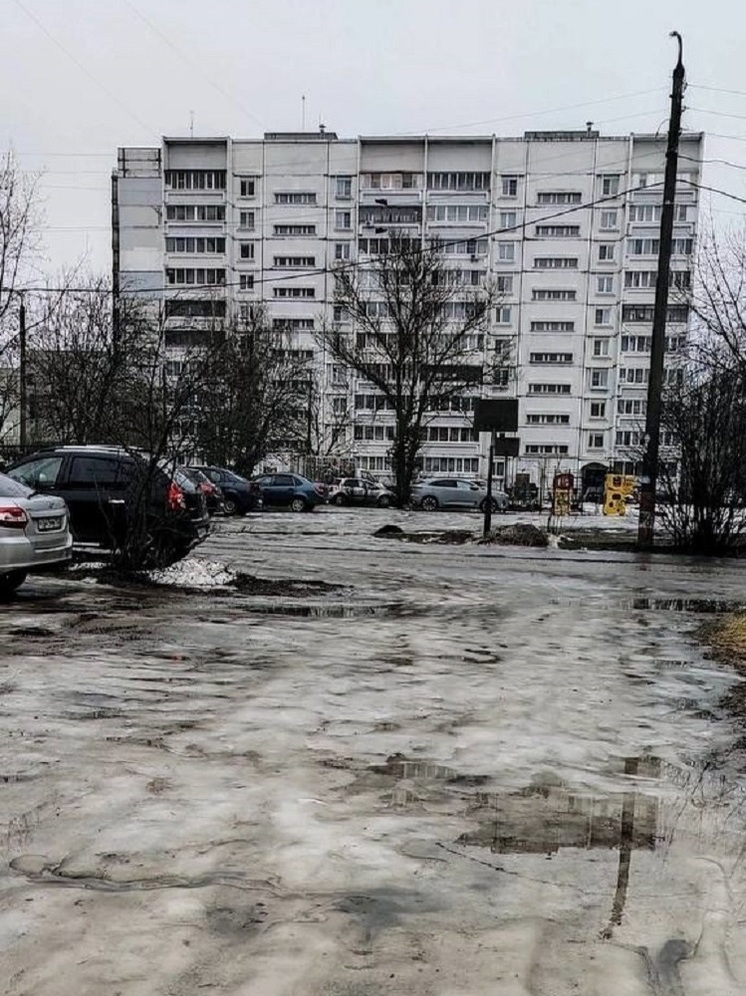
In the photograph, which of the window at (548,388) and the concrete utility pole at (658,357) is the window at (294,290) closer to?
the window at (548,388)

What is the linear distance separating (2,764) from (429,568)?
10.5 m

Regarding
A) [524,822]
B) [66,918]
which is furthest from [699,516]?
[66,918]

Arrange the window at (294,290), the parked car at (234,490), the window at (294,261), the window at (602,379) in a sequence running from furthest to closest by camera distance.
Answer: the window at (294,261), the window at (294,290), the window at (602,379), the parked car at (234,490)

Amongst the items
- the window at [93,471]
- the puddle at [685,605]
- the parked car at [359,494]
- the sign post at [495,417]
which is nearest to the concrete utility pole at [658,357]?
the sign post at [495,417]

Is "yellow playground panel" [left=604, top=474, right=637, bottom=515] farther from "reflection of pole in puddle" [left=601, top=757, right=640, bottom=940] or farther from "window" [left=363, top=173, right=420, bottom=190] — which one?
"window" [left=363, top=173, right=420, bottom=190]

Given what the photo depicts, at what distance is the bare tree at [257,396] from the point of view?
120ft

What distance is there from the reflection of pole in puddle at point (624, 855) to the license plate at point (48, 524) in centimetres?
666

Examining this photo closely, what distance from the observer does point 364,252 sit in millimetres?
72312

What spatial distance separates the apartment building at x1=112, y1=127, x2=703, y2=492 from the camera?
228 feet

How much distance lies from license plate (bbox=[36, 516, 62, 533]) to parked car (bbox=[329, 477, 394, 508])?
29.5m

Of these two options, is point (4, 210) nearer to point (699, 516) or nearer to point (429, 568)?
point (429, 568)

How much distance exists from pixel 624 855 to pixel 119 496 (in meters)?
9.38

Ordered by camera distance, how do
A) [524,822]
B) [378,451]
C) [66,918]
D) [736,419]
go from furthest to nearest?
1. [378,451]
2. [736,419]
3. [524,822]
4. [66,918]

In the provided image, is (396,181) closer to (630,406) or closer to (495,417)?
(630,406)
